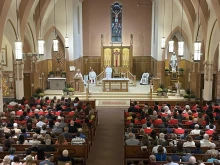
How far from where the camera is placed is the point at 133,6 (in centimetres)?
3152

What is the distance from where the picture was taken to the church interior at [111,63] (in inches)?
587

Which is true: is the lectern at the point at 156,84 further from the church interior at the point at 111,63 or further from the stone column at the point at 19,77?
the stone column at the point at 19,77

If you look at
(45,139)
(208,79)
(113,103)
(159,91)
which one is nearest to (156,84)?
(159,91)

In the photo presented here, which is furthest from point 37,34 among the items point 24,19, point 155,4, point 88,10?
point 155,4

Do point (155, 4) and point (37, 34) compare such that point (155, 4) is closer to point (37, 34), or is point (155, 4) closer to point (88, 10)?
point (88, 10)

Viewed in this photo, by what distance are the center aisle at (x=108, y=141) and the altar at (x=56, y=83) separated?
7.72 metres

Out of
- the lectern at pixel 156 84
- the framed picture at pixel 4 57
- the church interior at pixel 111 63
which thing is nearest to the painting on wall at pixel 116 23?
the church interior at pixel 111 63

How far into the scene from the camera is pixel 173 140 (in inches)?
420

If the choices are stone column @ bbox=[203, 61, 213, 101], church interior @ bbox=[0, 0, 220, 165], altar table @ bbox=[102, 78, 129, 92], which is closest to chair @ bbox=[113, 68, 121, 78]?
church interior @ bbox=[0, 0, 220, 165]

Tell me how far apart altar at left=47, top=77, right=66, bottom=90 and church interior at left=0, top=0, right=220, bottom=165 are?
3.4 inches

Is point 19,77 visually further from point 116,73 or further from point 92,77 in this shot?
point 116,73

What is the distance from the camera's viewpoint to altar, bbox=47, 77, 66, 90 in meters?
26.4

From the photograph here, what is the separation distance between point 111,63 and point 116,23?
4.32 metres

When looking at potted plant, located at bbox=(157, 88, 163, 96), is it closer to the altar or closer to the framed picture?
the altar
